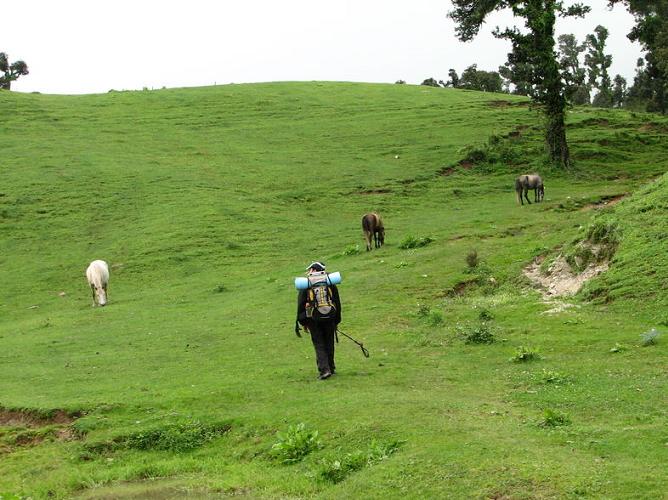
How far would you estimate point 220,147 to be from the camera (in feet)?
164

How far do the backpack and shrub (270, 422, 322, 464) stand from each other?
10.1ft

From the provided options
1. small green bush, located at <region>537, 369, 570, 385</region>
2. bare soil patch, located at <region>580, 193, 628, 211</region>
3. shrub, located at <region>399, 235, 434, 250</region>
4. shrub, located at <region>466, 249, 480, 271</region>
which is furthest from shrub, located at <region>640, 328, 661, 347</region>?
bare soil patch, located at <region>580, 193, 628, 211</region>

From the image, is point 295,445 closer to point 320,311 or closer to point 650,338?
point 320,311

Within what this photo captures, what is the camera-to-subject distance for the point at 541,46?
40.4 meters

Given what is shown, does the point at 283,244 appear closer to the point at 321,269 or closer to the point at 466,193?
the point at 466,193

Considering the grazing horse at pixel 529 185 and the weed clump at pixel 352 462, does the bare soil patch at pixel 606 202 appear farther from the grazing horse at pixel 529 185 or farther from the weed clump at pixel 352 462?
the weed clump at pixel 352 462

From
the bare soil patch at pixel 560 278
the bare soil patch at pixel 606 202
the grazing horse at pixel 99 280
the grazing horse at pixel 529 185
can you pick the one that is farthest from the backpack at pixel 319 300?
the grazing horse at pixel 529 185

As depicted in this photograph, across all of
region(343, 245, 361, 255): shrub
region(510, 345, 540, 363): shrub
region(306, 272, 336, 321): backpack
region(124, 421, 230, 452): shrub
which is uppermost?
region(306, 272, 336, 321): backpack

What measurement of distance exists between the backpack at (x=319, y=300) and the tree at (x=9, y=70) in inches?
2996

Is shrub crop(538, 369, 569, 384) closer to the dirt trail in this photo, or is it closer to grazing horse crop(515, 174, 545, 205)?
the dirt trail

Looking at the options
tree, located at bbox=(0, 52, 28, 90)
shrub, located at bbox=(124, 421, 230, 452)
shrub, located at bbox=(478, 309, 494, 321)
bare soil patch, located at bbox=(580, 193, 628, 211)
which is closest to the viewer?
shrub, located at bbox=(124, 421, 230, 452)

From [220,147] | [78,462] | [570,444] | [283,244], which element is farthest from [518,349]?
[220,147]

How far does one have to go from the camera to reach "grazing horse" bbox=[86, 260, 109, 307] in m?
26.8

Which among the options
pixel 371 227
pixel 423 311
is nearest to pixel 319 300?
pixel 423 311
